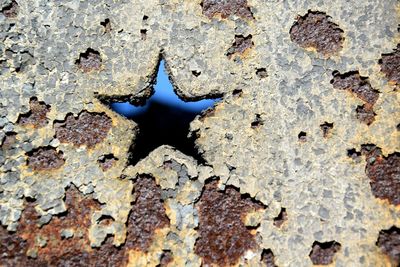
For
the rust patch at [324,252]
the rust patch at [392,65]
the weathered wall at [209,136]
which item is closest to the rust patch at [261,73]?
the weathered wall at [209,136]

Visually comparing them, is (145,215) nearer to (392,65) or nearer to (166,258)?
(166,258)

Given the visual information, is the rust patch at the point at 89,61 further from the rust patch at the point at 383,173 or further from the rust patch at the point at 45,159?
the rust patch at the point at 383,173

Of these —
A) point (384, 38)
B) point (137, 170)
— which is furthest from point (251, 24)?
point (137, 170)

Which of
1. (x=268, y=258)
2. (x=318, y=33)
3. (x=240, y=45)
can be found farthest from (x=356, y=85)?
(x=268, y=258)

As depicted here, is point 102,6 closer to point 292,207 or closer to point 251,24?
point 251,24

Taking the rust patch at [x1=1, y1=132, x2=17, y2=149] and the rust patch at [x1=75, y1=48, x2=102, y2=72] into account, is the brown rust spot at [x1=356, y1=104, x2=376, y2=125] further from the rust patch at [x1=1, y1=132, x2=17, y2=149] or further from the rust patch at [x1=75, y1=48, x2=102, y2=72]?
the rust patch at [x1=1, y1=132, x2=17, y2=149]

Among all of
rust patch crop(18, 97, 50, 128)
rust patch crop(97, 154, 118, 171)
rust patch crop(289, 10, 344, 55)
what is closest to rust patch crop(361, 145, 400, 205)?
rust patch crop(289, 10, 344, 55)
